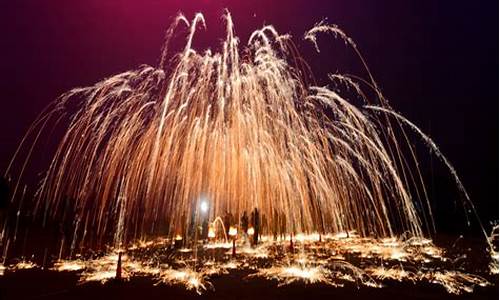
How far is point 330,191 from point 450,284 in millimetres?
11245

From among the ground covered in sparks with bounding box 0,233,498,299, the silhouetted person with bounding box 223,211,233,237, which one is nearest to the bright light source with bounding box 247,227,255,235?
the silhouetted person with bounding box 223,211,233,237

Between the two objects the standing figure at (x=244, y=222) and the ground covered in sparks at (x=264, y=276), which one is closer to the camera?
the ground covered in sparks at (x=264, y=276)

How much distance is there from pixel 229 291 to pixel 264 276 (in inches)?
80.5

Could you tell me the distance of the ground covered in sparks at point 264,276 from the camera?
9.48 meters

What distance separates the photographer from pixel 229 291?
32.0 ft

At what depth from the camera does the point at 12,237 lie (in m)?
22.3

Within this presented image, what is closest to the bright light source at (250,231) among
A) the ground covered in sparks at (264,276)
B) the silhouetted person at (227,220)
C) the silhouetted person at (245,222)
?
the silhouetted person at (245,222)

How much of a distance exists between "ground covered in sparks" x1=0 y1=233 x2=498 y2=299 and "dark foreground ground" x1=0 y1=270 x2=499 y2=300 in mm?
24

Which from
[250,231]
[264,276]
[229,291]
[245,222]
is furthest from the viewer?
[245,222]

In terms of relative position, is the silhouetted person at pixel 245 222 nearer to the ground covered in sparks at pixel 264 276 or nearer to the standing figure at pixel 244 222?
the standing figure at pixel 244 222

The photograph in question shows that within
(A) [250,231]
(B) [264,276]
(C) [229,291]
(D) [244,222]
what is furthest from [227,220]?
(C) [229,291]

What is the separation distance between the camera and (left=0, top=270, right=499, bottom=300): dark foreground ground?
9.07 m

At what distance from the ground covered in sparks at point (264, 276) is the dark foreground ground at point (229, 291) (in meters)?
0.02

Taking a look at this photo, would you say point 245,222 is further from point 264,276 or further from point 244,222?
point 264,276
